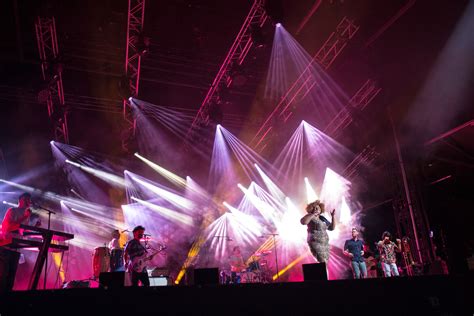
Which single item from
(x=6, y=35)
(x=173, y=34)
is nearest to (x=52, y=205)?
(x=6, y=35)

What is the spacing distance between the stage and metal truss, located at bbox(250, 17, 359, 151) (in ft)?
23.4

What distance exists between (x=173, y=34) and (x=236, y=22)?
183 cm

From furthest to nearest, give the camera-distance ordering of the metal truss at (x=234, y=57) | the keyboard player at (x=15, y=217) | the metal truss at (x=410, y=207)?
1. the metal truss at (x=410, y=207)
2. the metal truss at (x=234, y=57)
3. the keyboard player at (x=15, y=217)

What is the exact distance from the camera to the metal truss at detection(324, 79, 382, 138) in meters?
10.8

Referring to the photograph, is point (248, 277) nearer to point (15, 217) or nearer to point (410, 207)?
point (410, 207)

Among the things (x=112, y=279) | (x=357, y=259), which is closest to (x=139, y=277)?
(x=112, y=279)

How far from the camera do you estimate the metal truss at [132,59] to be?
28.5ft

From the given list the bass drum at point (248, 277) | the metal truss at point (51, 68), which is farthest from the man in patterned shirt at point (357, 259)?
the metal truss at point (51, 68)

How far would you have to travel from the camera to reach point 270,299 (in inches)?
152

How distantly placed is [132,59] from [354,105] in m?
7.18

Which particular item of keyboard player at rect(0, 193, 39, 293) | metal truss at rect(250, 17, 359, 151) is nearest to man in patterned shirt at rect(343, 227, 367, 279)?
metal truss at rect(250, 17, 359, 151)

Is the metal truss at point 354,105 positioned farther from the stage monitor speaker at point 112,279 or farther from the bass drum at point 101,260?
the stage monitor speaker at point 112,279

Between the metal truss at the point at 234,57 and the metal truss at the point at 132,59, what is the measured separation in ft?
7.85

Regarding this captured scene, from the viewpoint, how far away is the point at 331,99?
478 inches
